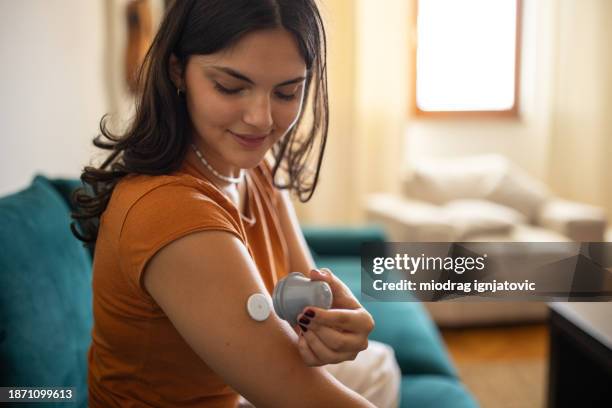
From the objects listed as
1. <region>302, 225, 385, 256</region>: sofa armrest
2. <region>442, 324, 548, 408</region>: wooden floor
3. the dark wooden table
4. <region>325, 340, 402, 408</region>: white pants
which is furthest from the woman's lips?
<region>302, 225, 385, 256</region>: sofa armrest

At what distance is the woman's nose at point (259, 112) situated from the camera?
0.56 m

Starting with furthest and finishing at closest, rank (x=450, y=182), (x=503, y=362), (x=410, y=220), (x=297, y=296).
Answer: (x=450, y=182)
(x=410, y=220)
(x=503, y=362)
(x=297, y=296)

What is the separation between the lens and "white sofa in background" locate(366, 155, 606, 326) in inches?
83.5

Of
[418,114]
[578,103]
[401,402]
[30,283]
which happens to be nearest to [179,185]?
[30,283]

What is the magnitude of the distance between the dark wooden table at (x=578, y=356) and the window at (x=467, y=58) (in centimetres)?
104

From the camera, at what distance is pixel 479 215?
2.18 m

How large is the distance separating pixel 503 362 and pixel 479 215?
1.86 ft

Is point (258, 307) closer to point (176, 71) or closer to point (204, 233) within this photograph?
point (204, 233)

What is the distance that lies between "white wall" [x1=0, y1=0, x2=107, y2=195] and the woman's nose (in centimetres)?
58

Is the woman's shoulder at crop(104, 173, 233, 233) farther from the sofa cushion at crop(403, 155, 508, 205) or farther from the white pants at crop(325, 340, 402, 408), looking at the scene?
the sofa cushion at crop(403, 155, 508, 205)

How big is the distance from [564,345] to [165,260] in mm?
994

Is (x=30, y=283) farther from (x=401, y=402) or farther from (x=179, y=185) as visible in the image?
(x=401, y=402)

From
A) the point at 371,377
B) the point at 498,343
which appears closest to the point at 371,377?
the point at 371,377

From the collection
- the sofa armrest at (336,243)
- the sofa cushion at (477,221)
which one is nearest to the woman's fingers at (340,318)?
the sofa armrest at (336,243)
